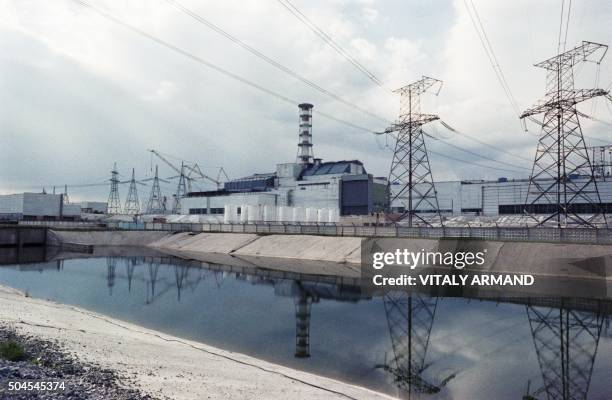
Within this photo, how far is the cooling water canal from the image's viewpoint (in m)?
14.6

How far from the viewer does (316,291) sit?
1256 inches

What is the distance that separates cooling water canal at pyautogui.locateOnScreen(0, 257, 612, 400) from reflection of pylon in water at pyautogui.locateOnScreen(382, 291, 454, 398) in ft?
0.17

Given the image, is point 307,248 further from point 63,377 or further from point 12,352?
point 63,377

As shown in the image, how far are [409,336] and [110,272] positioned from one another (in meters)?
34.7

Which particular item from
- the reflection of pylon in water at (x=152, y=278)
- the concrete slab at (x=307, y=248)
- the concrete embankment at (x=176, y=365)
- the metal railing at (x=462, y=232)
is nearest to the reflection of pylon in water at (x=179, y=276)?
the reflection of pylon in water at (x=152, y=278)

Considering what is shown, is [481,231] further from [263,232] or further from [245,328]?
[263,232]

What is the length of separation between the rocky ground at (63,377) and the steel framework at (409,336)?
840 cm

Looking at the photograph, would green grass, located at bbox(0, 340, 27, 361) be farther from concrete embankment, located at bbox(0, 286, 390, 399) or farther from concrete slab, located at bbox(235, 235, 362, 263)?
concrete slab, located at bbox(235, 235, 362, 263)

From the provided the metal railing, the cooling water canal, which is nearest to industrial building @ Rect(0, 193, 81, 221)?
the metal railing

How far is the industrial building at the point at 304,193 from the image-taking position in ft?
258

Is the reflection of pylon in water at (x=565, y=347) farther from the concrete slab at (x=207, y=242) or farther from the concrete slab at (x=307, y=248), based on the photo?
the concrete slab at (x=207, y=242)

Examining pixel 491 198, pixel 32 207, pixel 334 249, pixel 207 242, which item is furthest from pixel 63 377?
pixel 32 207

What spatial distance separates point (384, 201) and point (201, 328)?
300ft

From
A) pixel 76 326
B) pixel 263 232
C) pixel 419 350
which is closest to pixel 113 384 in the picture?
pixel 76 326
